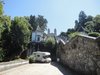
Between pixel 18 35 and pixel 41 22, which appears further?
pixel 41 22

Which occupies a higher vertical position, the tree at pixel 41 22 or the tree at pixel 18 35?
the tree at pixel 41 22

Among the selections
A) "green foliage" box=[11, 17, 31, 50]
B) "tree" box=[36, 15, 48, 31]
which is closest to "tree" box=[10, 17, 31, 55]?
"green foliage" box=[11, 17, 31, 50]

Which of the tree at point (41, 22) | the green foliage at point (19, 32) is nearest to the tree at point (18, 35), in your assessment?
the green foliage at point (19, 32)

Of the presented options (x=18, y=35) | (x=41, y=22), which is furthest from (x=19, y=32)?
(x=41, y=22)

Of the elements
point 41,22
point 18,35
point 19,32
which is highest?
point 41,22

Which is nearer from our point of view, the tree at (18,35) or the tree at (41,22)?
the tree at (18,35)

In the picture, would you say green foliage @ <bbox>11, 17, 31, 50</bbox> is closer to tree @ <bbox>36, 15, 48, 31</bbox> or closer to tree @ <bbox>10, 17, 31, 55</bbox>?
tree @ <bbox>10, 17, 31, 55</bbox>

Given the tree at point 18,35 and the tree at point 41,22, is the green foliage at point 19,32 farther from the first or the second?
the tree at point 41,22

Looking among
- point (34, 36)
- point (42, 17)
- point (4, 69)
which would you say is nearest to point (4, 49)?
point (34, 36)

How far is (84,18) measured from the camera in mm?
82312

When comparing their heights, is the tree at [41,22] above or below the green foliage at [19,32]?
above

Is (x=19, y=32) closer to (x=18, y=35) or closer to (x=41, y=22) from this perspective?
(x=18, y=35)

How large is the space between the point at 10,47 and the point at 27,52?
8.59 metres

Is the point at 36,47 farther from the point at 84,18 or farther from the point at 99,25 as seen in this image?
the point at 84,18
